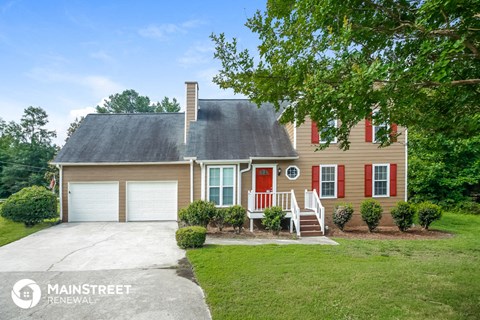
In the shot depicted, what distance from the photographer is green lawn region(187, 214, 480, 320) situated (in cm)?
372

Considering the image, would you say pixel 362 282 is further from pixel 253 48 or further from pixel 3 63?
pixel 3 63

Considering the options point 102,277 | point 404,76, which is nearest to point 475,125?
point 404,76

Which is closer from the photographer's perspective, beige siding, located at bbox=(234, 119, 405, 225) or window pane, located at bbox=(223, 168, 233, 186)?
window pane, located at bbox=(223, 168, 233, 186)

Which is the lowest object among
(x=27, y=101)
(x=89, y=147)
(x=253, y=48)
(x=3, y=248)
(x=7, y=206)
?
(x=3, y=248)

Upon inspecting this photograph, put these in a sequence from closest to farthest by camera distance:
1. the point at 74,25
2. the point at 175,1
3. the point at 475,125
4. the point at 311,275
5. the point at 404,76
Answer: the point at 404,76
the point at 475,125
the point at 311,275
the point at 175,1
the point at 74,25

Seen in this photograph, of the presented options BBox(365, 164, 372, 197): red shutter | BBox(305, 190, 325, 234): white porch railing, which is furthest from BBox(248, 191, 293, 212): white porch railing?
BBox(365, 164, 372, 197): red shutter

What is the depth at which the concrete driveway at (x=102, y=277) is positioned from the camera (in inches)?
152

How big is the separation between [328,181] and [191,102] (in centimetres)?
750

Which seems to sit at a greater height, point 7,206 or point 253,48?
point 253,48

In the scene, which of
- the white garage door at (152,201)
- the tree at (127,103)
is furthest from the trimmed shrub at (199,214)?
the tree at (127,103)

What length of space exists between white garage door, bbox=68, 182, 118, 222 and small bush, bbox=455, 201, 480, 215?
19.1m

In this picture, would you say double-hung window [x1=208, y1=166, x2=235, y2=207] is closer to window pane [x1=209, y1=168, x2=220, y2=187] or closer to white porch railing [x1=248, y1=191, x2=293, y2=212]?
window pane [x1=209, y1=168, x2=220, y2=187]

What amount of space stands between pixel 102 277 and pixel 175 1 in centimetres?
909

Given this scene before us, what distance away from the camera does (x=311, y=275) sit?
197 inches
